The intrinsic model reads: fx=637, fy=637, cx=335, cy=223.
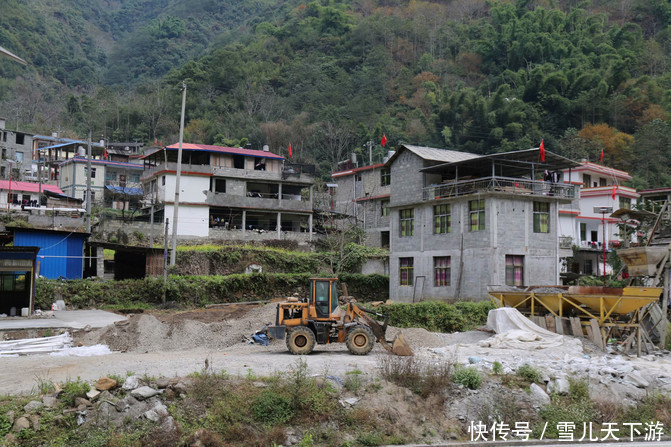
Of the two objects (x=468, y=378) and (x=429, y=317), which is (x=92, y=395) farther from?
(x=429, y=317)

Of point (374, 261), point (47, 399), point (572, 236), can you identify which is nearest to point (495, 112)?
point (572, 236)

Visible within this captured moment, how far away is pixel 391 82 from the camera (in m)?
98.8

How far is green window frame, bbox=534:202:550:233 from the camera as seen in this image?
113 feet

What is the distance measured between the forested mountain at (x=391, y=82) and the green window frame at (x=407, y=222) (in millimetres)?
34560

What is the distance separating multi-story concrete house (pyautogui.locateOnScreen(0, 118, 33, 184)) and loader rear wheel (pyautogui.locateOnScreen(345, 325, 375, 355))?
57860 millimetres

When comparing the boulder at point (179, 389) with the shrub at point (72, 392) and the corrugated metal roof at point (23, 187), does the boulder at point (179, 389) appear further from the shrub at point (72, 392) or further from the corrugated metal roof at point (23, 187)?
the corrugated metal roof at point (23, 187)

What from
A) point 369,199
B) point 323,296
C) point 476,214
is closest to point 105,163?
point 369,199

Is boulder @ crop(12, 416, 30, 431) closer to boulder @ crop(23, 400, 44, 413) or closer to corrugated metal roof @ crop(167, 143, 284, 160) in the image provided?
boulder @ crop(23, 400, 44, 413)

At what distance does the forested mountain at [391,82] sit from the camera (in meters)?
75.6

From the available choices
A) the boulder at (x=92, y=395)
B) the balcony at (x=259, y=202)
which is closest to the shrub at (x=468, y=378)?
the boulder at (x=92, y=395)

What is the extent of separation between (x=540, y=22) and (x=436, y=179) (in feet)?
223

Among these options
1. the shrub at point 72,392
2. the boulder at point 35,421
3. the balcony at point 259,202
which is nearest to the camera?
the boulder at point 35,421

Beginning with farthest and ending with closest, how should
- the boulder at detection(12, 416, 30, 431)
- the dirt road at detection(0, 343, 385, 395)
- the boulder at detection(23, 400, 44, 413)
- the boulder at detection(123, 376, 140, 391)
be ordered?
the dirt road at detection(0, 343, 385, 395)
the boulder at detection(123, 376, 140, 391)
the boulder at detection(23, 400, 44, 413)
the boulder at detection(12, 416, 30, 431)

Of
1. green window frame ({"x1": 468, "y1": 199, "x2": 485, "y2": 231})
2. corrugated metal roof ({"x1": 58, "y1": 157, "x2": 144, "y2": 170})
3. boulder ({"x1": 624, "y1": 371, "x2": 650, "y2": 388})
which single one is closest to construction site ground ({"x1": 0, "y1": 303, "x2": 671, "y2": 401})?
boulder ({"x1": 624, "y1": 371, "x2": 650, "y2": 388})
